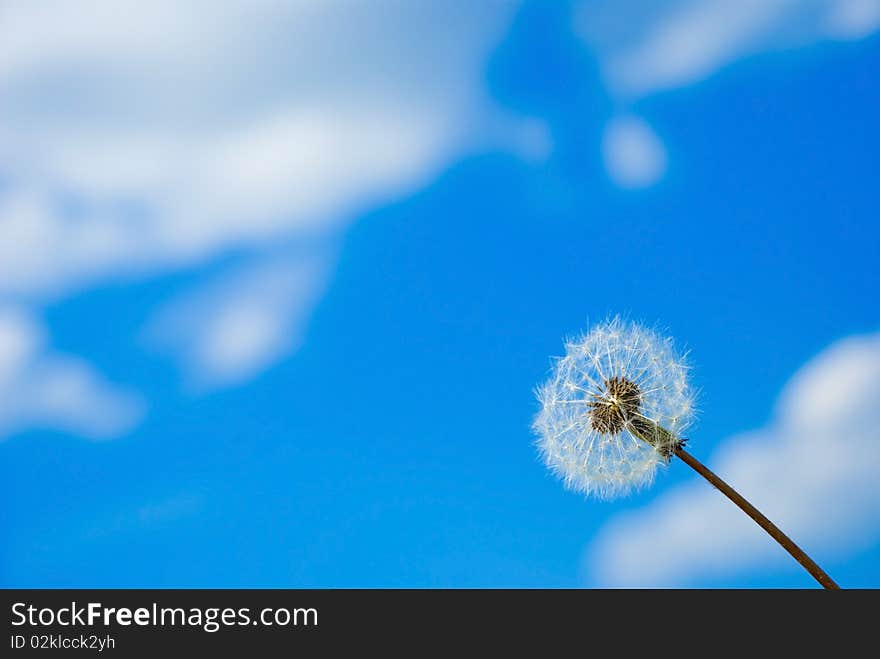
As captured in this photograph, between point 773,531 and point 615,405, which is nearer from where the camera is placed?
point 773,531

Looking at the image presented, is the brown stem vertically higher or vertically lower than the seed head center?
lower

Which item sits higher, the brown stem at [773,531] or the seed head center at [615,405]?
the seed head center at [615,405]

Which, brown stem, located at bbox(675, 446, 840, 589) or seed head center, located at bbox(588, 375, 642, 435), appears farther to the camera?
seed head center, located at bbox(588, 375, 642, 435)

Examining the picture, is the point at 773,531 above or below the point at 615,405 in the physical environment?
below

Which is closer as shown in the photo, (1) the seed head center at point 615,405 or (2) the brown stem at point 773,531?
(2) the brown stem at point 773,531
